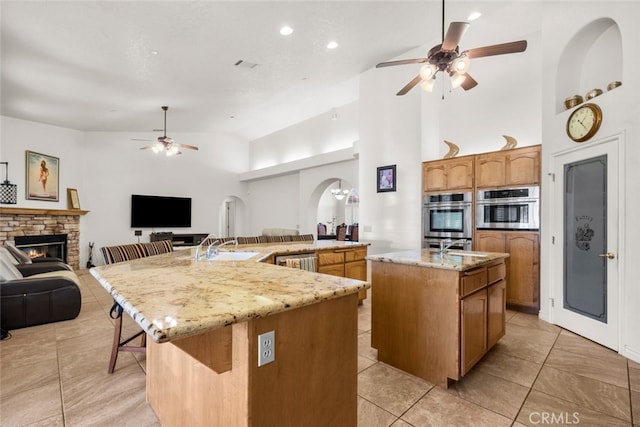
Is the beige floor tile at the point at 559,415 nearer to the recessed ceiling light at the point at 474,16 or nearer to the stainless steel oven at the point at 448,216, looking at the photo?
the stainless steel oven at the point at 448,216

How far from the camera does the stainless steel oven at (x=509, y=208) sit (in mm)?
3879

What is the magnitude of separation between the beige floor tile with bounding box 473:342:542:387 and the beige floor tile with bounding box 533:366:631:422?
0.06m

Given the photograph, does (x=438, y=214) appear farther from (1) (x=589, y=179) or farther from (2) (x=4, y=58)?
(2) (x=4, y=58)

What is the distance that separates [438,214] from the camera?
15.9 ft

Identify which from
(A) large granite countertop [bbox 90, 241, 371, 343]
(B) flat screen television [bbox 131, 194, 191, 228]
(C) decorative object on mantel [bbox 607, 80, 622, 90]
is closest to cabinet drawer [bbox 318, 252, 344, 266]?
(A) large granite countertop [bbox 90, 241, 371, 343]

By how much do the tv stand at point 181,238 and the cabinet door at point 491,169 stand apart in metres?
7.15

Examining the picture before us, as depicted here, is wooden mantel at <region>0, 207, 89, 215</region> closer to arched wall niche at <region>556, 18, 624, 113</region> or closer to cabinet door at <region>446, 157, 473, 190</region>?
cabinet door at <region>446, 157, 473, 190</region>

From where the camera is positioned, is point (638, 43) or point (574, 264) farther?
point (574, 264)

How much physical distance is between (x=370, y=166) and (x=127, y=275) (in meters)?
4.76

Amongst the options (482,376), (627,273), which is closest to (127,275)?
(482,376)

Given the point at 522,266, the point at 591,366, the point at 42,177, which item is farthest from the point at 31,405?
the point at 42,177

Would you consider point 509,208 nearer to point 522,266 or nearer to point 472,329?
point 522,266

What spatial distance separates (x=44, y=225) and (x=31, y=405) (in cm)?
638

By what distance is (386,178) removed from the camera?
553cm
